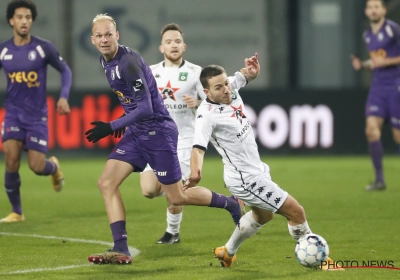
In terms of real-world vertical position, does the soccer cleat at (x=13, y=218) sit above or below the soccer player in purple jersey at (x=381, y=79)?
below

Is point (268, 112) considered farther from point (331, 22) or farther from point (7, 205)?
point (7, 205)

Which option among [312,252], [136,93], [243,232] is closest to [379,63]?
[243,232]

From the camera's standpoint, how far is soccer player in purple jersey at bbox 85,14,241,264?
23.2 feet

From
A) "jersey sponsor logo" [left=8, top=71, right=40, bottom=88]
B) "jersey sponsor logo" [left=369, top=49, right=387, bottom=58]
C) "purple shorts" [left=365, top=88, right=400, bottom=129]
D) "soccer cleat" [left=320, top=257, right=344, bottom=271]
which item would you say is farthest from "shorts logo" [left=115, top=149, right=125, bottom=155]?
"jersey sponsor logo" [left=369, top=49, right=387, bottom=58]

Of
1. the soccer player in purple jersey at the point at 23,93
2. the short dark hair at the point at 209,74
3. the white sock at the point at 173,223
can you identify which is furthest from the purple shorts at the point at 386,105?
the short dark hair at the point at 209,74

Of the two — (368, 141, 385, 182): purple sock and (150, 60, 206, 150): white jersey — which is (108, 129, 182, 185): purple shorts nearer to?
(150, 60, 206, 150): white jersey

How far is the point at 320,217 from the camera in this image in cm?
1009

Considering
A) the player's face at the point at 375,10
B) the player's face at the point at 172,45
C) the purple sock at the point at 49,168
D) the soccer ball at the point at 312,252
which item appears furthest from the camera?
the player's face at the point at 375,10

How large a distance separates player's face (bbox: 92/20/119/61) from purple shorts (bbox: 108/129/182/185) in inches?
29.9

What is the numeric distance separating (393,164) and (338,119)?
2.08 metres

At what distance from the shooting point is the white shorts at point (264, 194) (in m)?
6.89

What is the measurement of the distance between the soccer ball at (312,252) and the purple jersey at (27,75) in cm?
406

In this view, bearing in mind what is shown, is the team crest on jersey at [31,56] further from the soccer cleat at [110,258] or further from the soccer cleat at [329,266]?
the soccer cleat at [329,266]

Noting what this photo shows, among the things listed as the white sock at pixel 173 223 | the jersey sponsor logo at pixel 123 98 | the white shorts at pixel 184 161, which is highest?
the jersey sponsor logo at pixel 123 98
